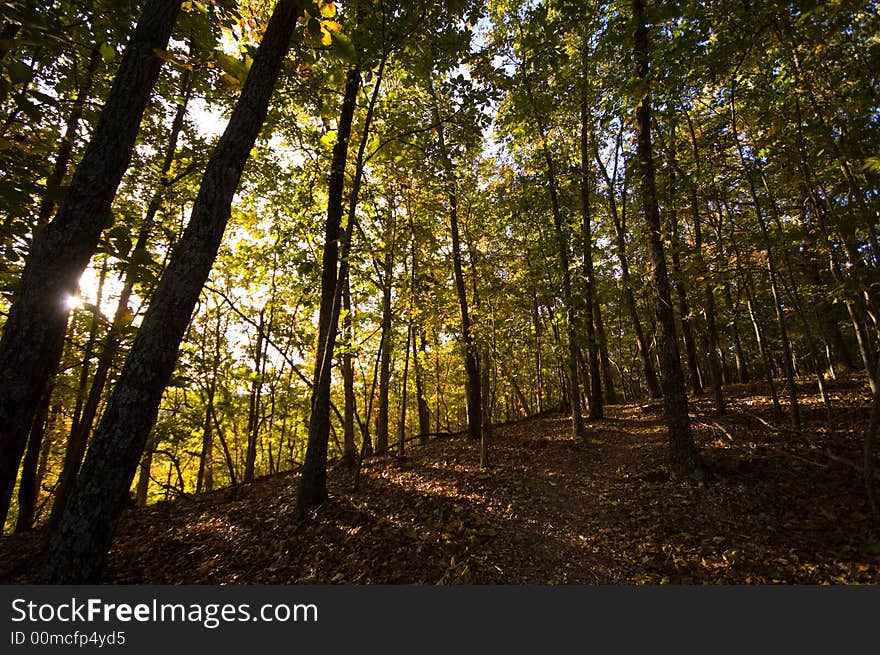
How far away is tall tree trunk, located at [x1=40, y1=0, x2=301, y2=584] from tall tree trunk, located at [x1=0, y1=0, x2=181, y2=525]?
1.54 feet

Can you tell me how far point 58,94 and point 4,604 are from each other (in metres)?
6.72

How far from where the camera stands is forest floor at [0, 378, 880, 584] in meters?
4.76

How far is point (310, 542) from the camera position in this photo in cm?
579

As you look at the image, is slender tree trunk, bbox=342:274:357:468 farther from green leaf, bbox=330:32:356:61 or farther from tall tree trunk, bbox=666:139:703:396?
tall tree trunk, bbox=666:139:703:396

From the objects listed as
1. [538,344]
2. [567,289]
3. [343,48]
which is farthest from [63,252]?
[538,344]

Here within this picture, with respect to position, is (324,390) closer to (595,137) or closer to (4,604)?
(4,604)

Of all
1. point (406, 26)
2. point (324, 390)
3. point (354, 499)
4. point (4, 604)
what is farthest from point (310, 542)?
point (406, 26)

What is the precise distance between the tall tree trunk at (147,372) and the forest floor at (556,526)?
310cm

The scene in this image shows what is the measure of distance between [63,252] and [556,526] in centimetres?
720

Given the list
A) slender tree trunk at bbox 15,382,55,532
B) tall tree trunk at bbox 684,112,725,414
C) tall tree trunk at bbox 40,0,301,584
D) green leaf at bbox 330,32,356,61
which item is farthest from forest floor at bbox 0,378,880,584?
green leaf at bbox 330,32,356,61

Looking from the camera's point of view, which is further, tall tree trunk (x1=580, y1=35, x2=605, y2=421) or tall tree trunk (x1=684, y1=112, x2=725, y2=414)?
tall tree trunk (x1=580, y1=35, x2=605, y2=421)

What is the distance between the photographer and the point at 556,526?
19.7 feet

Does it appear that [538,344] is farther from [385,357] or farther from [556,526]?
[556,526]

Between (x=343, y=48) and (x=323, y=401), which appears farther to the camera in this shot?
(x=323, y=401)
